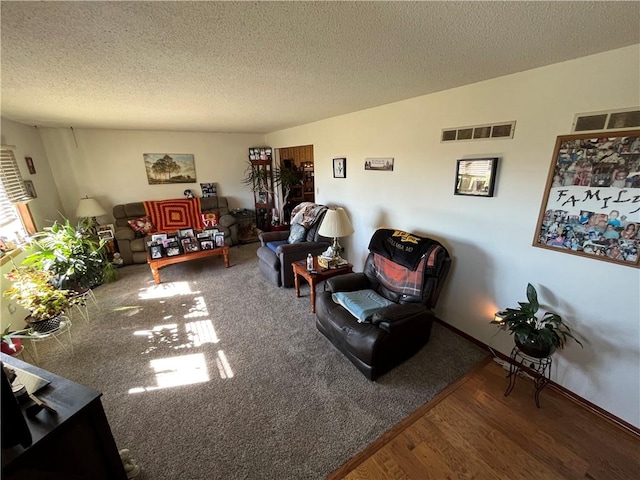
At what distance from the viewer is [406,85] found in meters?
2.12

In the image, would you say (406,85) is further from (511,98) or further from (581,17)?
(581,17)

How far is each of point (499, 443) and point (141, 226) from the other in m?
5.26

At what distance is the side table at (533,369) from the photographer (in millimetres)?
1842

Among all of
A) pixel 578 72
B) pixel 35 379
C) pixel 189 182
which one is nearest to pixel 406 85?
pixel 578 72

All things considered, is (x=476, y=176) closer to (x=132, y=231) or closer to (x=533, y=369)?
(x=533, y=369)

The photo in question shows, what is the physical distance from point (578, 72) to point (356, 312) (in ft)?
7.07

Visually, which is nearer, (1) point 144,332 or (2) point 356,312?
(2) point 356,312

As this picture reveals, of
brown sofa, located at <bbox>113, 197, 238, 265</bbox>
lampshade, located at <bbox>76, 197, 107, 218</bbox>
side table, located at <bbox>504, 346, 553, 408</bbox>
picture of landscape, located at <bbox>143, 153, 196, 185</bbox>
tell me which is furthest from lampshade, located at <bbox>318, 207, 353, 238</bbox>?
lampshade, located at <bbox>76, 197, 107, 218</bbox>

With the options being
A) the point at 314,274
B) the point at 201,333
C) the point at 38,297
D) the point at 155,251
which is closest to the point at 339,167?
the point at 314,274

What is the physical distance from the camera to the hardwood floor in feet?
4.63

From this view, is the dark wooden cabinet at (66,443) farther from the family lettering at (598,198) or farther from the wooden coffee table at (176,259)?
the family lettering at (598,198)

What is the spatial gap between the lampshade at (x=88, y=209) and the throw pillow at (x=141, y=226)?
434 millimetres

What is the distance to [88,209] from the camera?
400 cm

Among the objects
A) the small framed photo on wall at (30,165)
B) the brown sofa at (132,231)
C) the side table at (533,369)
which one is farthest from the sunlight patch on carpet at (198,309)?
the side table at (533,369)
